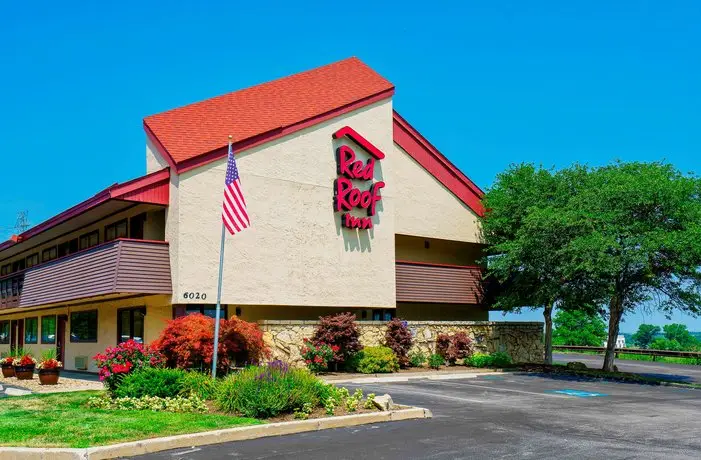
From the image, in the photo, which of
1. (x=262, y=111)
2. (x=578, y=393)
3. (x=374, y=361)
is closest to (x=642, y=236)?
(x=578, y=393)

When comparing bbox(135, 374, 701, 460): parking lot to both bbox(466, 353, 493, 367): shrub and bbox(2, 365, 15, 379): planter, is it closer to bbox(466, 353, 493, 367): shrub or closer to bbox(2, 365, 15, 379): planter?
bbox(466, 353, 493, 367): shrub

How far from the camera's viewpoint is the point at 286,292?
2745 centimetres

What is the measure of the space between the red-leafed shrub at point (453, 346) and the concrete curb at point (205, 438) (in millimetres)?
15381

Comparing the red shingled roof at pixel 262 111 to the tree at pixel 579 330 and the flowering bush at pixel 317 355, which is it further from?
the tree at pixel 579 330

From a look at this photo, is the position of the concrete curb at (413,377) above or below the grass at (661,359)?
above

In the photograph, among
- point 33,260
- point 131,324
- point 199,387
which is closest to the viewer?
point 199,387

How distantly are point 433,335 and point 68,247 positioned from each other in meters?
18.8

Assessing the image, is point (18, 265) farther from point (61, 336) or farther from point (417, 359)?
point (417, 359)

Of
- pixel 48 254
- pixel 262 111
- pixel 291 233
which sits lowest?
pixel 48 254

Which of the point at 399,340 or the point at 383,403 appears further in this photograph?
the point at 399,340

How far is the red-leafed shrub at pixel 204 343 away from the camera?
19797 millimetres

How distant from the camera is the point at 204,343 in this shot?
66.1ft

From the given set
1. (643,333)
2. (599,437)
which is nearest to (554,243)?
(599,437)

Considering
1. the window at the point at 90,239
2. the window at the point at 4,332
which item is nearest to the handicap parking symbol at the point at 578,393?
the window at the point at 90,239
